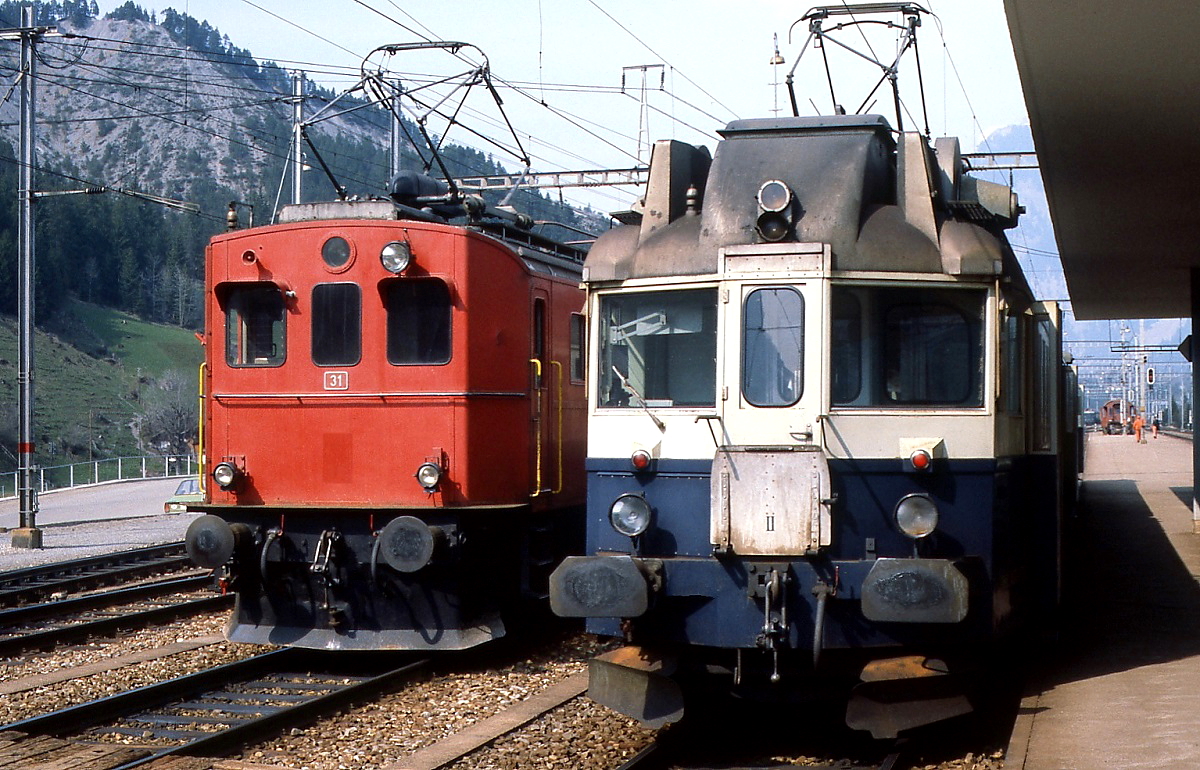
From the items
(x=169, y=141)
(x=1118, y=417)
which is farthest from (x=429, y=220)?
(x=169, y=141)

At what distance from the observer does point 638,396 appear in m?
8.21

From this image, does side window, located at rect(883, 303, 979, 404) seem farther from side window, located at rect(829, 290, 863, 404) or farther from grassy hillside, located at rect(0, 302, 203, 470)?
grassy hillside, located at rect(0, 302, 203, 470)

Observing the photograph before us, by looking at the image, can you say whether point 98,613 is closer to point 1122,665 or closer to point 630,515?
point 630,515

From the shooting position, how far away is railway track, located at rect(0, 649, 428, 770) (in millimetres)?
8180

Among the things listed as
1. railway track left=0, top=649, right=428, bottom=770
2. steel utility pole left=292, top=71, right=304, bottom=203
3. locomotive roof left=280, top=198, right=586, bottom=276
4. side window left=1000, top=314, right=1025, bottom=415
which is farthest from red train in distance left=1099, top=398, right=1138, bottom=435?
side window left=1000, top=314, right=1025, bottom=415

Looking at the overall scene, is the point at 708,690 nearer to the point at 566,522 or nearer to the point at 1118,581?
the point at 566,522

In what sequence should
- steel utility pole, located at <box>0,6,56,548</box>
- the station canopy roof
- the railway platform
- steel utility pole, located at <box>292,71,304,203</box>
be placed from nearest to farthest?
1. the railway platform
2. the station canopy roof
3. steel utility pole, located at <box>0,6,56,548</box>
4. steel utility pole, located at <box>292,71,304,203</box>

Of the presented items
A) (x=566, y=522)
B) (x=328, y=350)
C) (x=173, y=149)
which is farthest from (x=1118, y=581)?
(x=173, y=149)

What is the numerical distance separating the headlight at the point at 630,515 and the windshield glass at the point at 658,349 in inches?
23.3

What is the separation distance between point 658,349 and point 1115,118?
4659 millimetres

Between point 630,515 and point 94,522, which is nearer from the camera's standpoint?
point 630,515

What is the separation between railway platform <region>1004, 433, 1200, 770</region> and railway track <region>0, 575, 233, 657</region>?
8.42m

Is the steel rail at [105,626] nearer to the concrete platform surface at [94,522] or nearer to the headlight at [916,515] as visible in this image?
the concrete platform surface at [94,522]

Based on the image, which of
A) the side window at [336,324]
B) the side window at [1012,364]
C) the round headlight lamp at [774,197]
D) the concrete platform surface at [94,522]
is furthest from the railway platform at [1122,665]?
the concrete platform surface at [94,522]
